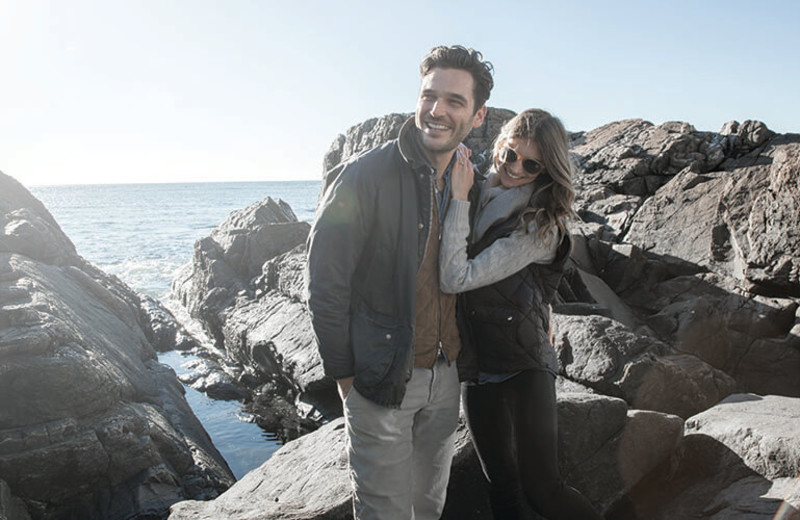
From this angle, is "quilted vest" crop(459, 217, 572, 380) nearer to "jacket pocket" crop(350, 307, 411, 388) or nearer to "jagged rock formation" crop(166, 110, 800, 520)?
"jacket pocket" crop(350, 307, 411, 388)

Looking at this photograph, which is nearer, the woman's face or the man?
the man

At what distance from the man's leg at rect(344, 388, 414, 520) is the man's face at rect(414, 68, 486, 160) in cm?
131

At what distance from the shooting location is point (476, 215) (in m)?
3.23

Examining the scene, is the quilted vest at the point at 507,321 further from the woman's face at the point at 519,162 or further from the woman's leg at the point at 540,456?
the woman's face at the point at 519,162

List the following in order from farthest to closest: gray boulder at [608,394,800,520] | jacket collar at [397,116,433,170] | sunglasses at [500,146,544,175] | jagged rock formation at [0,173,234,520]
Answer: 1. jagged rock formation at [0,173,234,520]
2. gray boulder at [608,394,800,520]
3. sunglasses at [500,146,544,175]
4. jacket collar at [397,116,433,170]

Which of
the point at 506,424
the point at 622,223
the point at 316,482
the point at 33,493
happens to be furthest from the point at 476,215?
the point at 622,223

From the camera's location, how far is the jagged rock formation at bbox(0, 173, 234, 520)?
507 centimetres

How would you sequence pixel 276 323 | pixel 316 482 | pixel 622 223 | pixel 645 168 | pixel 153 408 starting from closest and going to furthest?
pixel 316 482, pixel 153 408, pixel 276 323, pixel 622 223, pixel 645 168

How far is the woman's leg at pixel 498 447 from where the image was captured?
309 cm

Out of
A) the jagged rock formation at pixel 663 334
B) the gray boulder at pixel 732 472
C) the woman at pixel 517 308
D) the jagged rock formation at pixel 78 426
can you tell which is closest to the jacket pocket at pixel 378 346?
the woman at pixel 517 308

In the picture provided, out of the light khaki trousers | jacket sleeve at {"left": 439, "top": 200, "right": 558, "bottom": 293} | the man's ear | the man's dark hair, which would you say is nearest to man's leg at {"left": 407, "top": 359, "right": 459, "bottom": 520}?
the light khaki trousers

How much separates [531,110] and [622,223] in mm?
10898

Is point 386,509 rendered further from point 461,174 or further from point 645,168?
point 645,168

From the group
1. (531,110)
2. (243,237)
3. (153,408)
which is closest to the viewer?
(531,110)
